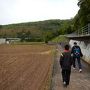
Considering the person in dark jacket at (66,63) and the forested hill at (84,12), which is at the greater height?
the forested hill at (84,12)

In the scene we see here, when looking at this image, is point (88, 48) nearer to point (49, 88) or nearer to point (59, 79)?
point (59, 79)

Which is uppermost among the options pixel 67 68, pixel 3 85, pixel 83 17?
pixel 83 17

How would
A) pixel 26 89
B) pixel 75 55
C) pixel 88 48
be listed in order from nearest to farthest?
pixel 26 89, pixel 75 55, pixel 88 48

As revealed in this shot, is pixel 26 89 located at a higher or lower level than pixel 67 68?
lower

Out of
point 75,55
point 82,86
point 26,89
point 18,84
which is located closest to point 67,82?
point 82,86

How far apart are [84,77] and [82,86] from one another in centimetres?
265

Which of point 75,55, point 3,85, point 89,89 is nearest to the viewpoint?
point 89,89

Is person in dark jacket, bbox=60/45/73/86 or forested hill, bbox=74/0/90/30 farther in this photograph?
forested hill, bbox=74/0/90/30

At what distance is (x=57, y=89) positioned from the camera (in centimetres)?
1328

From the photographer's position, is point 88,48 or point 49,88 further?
point 88,48

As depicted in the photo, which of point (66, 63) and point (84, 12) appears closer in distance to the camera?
point (66, 63)

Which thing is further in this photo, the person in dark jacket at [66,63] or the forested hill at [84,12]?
the forested hill at [84,12]

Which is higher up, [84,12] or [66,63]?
[84,12]

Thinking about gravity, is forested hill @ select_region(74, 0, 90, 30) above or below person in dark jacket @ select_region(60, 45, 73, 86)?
above
